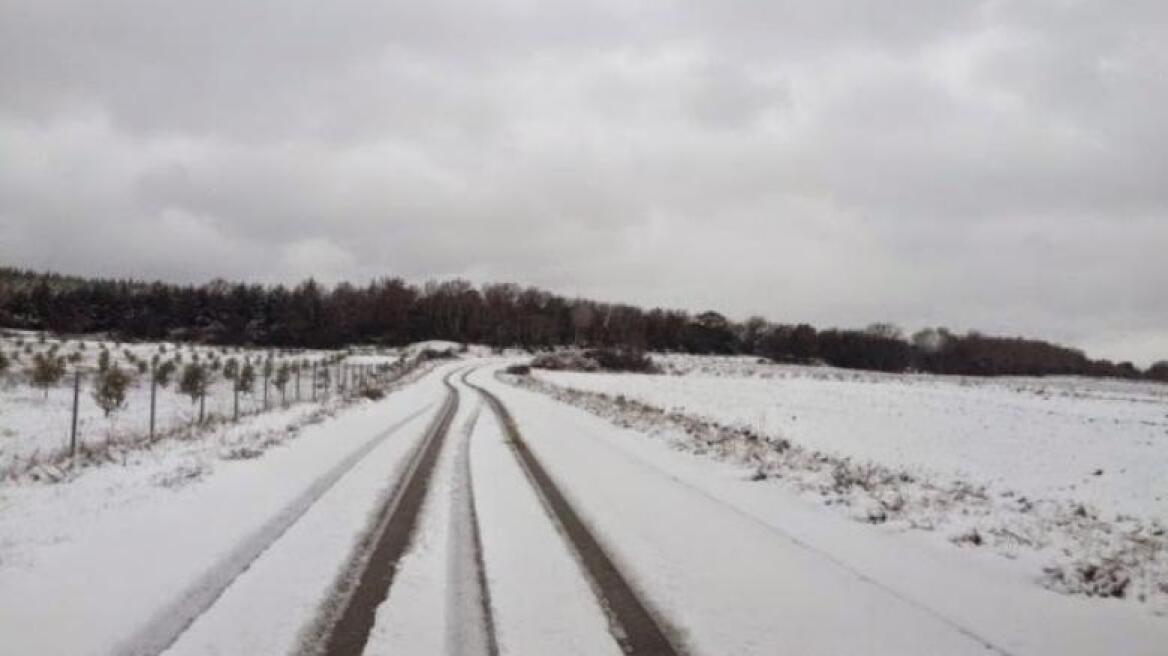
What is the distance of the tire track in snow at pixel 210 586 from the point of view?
5.70 metres

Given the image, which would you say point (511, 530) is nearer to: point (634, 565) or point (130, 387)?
point (634, 565)

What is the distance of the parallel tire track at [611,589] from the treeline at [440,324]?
368 feet

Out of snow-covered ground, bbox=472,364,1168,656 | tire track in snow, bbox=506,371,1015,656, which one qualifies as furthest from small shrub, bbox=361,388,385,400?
snow-covered ground, bbox=472,364,1168,656

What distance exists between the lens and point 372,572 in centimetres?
757

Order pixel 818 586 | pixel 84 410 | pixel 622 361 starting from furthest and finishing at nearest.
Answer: pixel 622 361 → pixel 84 410 → pixel 818 586

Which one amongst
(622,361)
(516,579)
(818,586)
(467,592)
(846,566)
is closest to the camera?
(467,592)

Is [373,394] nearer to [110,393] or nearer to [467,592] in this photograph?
[110,393]

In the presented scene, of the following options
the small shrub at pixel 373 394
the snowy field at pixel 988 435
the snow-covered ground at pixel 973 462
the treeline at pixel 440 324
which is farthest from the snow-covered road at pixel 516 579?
the treeline at pixel 440 324

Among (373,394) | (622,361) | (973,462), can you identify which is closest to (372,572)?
(973,462)

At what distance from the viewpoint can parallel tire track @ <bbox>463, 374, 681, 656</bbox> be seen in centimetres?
585

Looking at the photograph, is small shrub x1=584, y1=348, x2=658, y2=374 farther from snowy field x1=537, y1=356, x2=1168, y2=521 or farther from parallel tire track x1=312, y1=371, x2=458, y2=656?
parallel tire track x1=312, y1=371, x2=458, y2=656

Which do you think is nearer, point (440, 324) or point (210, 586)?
point (210, 586)

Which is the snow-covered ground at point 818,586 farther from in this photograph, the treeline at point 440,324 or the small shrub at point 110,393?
the treeline at point 440,324

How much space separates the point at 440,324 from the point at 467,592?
147041mm
